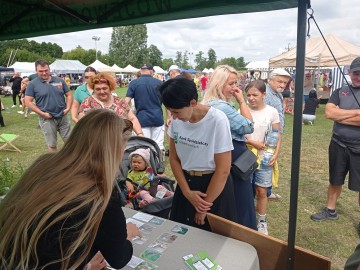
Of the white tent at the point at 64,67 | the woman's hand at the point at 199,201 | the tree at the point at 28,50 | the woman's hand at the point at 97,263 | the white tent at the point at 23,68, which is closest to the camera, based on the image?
the woman's hand at the point at 97,263

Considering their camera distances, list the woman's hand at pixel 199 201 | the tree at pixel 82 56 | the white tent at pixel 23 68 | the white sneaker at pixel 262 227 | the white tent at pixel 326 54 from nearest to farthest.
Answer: the woman's hand at pixel 199 201 < the white sneaker at pixel 262 227 < the white tent at pixel 326 54 < the white tent at pixel 23 68 < the tree at pixel 82 56

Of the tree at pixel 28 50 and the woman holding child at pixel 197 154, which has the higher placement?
the tree at pixel 28 50

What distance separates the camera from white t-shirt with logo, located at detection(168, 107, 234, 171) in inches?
75.2

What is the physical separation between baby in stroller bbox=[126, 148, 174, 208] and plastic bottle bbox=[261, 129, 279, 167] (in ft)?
3.50

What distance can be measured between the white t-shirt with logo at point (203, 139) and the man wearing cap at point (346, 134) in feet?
6.01

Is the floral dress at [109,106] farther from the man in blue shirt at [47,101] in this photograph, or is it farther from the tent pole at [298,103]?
the tent pole at [298,103]

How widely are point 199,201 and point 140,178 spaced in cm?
134

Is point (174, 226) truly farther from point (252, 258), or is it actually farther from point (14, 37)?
point (14, 37)

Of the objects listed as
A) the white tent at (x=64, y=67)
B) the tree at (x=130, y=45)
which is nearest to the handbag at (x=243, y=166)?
the white tent at (x=64, y=67)

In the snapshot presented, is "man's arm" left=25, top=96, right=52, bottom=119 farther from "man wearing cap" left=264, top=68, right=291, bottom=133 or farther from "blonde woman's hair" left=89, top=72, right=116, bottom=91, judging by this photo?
"man wearing cap" left=264, top=68, right=291, bottom=133

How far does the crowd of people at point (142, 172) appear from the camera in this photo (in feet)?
3.68

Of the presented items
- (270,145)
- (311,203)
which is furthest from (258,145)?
(311,203)

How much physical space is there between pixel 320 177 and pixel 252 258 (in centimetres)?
412

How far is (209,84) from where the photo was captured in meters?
2.42
